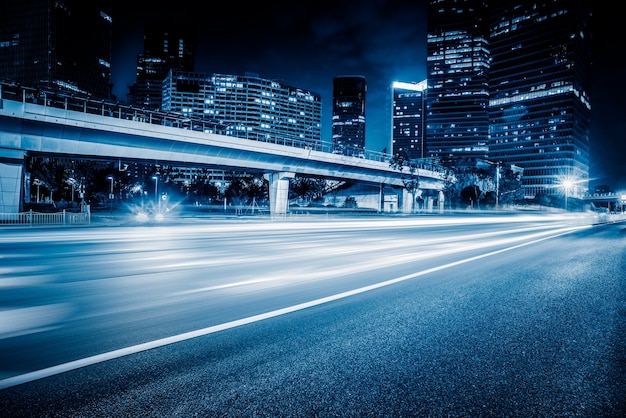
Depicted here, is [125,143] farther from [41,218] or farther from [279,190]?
[279,190]

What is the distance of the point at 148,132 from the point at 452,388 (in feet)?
110

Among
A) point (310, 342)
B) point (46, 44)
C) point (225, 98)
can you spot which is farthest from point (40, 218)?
point (46, 44)

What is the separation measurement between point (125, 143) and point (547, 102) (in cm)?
21059

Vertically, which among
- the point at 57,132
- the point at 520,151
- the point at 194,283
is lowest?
the point at 194,283

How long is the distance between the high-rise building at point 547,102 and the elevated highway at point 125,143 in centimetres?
16937

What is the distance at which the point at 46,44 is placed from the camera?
6594 inches

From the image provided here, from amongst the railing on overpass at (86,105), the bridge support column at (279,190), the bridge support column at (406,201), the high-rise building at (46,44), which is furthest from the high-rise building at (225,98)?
the railing on overpass at (86,105)

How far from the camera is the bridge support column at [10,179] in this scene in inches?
976

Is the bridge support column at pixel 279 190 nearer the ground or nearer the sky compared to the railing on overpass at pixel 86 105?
nearer the ground

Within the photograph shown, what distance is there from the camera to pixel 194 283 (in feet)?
22.0

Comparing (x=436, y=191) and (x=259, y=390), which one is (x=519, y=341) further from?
(x=436, y=191)

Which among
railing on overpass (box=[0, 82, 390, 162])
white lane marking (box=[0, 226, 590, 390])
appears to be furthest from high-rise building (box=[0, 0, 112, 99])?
white lane marking (box=[0, 226, 590, 390])

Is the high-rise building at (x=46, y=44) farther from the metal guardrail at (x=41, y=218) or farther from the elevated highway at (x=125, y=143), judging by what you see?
the metal guardrail at (x=41, y=218)

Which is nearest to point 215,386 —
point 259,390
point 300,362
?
point 259,390
